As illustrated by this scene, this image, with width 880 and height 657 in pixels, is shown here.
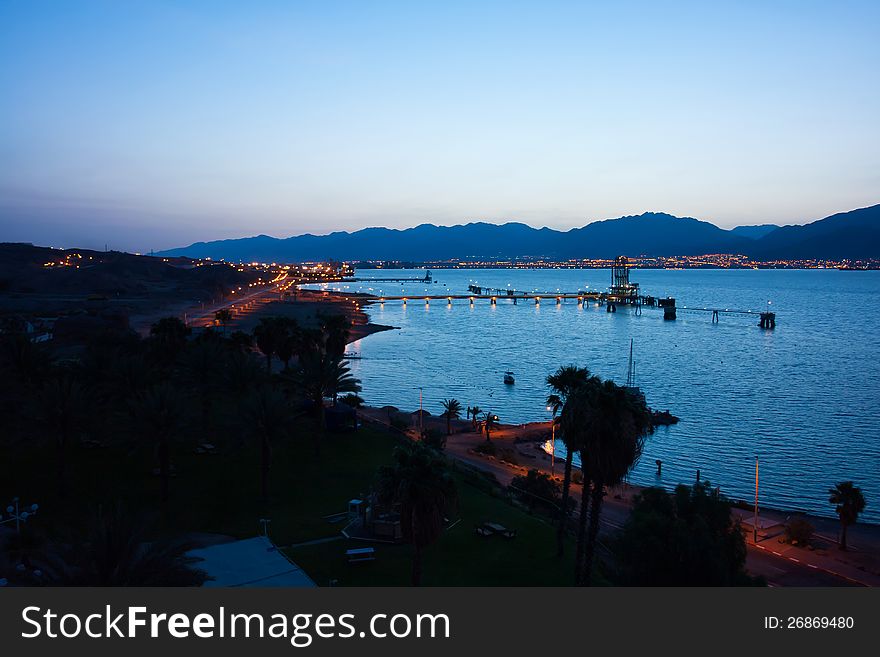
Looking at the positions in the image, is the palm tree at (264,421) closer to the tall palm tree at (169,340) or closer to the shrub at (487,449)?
the tall palm tree at (169,340)

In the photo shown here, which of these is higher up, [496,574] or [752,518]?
[496,574]

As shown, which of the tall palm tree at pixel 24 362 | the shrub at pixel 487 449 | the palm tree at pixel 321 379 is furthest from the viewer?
the shrub at pixel 487 449

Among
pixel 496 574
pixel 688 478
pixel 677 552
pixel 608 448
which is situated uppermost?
pixel 608 448

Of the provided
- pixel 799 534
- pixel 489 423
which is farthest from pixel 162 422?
pixel 489 423

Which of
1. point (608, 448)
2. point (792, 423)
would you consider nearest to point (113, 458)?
point (608, 448)

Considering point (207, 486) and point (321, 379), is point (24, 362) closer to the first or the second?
point (207, 486)

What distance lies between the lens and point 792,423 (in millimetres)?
57062

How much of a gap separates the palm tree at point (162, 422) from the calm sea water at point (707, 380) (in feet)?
102

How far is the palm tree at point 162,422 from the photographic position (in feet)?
77.8

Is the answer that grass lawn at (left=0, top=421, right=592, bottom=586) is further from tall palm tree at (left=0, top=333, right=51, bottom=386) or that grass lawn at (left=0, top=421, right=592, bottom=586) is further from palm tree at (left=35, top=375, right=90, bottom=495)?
tall palm tree at (left=0, top=333, right=51, bottom=386)

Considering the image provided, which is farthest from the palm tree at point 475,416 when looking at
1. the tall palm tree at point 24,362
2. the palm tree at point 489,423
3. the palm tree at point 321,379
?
the tall palm tree at point 24,362

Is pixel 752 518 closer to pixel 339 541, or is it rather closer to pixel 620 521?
pixel 620 521

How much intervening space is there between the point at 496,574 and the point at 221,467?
1516cm

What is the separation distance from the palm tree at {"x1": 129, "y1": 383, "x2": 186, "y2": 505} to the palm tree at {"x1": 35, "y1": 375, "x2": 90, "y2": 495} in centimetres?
211
